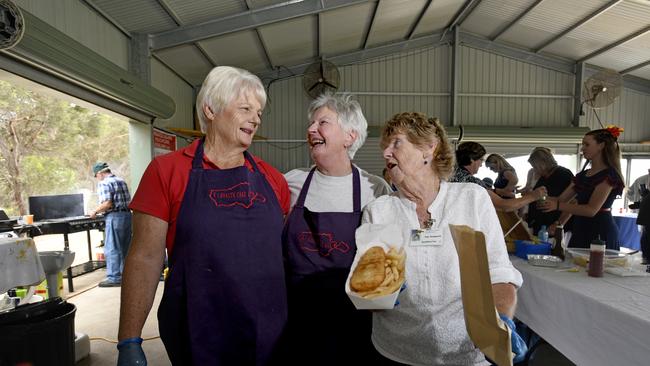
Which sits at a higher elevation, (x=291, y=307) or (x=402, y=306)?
(x=402, y=306)

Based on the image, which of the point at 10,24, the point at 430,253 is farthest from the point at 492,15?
the point at 430,253

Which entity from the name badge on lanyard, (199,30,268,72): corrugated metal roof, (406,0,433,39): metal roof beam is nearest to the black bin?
the name badge on lanyard

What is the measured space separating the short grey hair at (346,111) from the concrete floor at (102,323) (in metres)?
2.69

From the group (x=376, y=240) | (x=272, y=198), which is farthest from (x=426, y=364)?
(x=272, y=198)

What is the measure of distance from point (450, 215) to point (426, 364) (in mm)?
505

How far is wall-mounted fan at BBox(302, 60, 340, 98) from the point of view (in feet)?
22.3

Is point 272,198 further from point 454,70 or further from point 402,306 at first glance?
point 454,70

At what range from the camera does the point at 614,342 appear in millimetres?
1642

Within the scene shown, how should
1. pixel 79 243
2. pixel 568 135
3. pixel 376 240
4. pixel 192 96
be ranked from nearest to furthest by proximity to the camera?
pixel 376 240
pixel 192 96
pixel 568 135
pixel 79 243

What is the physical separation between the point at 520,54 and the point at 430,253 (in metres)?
10.2

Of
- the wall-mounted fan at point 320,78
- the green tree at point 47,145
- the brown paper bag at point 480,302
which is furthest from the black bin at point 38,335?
the green tree at point 47,145

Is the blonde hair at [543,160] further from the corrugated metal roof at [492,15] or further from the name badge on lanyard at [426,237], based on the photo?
the corrugated metal roof at [492,15]

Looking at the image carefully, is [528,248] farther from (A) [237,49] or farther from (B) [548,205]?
(A) [237,49]

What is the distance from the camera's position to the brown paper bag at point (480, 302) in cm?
75
